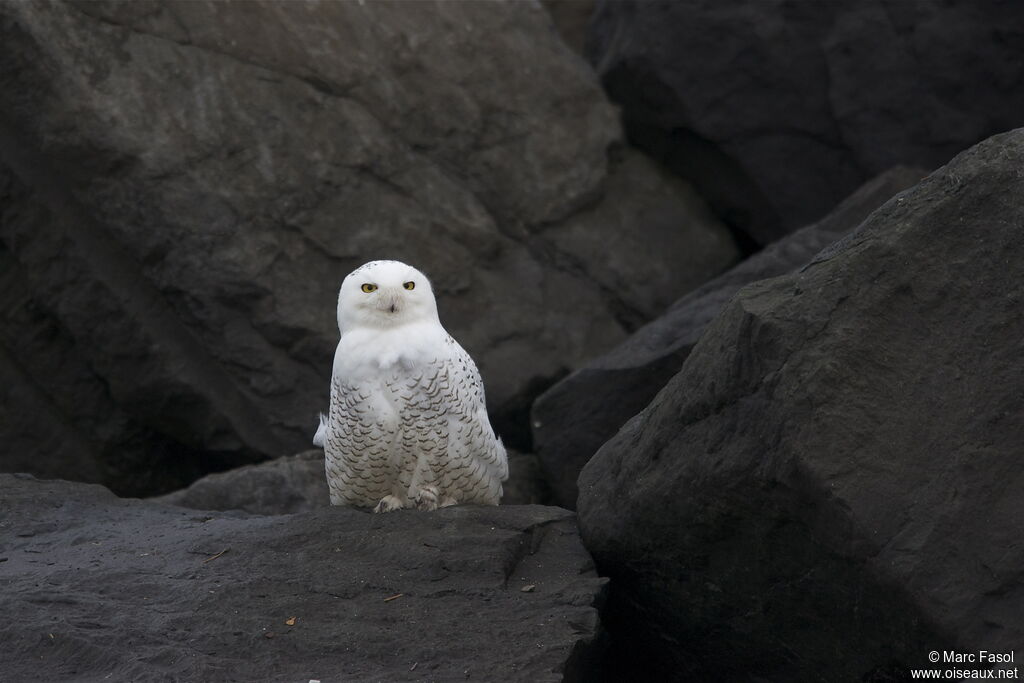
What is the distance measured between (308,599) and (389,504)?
800mm

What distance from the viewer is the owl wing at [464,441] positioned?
4.67 metres

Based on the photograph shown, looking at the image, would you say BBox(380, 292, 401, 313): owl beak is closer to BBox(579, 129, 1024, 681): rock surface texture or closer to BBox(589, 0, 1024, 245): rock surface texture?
BBox(579, 129, 1024, 681): rock surface texture

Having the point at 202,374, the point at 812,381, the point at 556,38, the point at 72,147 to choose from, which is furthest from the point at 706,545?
the point at 556,38

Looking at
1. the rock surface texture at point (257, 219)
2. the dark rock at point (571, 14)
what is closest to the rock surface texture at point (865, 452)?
the rock surface texture at point (257, 219)

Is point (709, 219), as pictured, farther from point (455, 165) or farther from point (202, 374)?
point (202, 374)

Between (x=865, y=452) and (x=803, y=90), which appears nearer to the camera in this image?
(x=865, y=452)

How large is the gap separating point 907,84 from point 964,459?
453cm

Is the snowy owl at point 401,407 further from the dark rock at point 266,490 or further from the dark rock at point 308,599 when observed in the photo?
the dark rock at point 266,490

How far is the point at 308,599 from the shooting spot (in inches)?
162

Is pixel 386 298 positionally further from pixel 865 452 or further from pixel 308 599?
pixel 865 452

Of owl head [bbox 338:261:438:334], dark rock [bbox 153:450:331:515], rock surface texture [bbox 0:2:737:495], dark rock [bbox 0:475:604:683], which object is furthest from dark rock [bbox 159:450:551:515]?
owl head [bbox 338:261:438:334]

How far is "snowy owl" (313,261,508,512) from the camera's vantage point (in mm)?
4621

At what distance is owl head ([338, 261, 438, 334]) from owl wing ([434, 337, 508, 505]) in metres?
0.18

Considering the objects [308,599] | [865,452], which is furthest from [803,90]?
[308,599]
